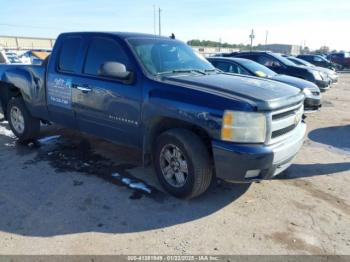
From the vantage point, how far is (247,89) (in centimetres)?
362

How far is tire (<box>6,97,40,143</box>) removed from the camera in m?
5.89

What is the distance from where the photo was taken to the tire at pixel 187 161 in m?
3.54

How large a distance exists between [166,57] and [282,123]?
1816mm

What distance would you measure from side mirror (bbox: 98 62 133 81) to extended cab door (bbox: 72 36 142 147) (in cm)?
10

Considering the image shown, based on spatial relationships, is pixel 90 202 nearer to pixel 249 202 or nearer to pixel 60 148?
pixel 249 202

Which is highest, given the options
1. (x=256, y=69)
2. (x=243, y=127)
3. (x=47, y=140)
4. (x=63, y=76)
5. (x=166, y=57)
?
(x=166, y=57)

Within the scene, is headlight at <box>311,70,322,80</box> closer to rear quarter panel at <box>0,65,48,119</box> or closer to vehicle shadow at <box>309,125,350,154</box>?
vehicle shadow at <box>309,125,350,154</box>

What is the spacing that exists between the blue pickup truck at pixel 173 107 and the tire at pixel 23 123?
0.73 metres

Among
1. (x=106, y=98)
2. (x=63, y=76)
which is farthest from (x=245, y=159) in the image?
(x=63, y=76)

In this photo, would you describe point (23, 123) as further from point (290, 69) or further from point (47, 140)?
point (290, 69)

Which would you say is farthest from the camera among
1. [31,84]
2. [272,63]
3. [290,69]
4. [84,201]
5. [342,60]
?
[342,60]

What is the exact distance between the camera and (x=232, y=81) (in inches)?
158

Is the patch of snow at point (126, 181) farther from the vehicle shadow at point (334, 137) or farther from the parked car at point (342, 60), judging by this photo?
the parked car at point (342, 60)

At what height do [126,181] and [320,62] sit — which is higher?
[320,62]
